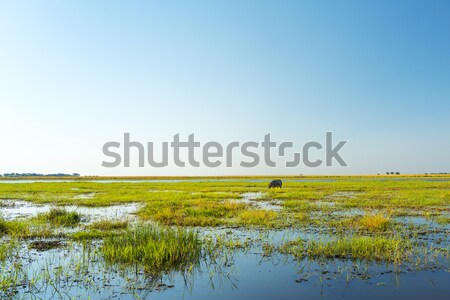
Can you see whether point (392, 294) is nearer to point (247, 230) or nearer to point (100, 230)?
point (247, 230)

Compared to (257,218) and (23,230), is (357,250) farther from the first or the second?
(23,230)

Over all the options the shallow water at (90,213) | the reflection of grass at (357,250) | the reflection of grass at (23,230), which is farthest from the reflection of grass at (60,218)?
the reflection of grass at (357,250)

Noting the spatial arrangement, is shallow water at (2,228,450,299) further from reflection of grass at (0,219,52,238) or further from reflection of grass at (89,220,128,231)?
reflection of grass at (89,220,128,231)

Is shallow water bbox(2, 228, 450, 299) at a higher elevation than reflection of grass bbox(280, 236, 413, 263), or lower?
lower

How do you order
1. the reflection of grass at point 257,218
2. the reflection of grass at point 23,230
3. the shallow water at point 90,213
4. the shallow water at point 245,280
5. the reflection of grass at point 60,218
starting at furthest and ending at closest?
the shallow water at point 90,213 → the reflection of grass at point 60,218 → the reflection of grass at point 257,218 → the reflection of grass at point 23,230 → the shallow water at point 245,280

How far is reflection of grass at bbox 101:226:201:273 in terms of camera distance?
6859 millimetres

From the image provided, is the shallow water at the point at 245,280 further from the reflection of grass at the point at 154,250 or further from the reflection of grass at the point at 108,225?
the reflection of grass at the point at 108,225

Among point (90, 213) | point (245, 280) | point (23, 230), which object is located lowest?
point (90, 213)

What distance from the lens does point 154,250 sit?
702 cm

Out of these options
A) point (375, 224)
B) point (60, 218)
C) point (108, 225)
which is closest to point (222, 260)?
point (108, 225)

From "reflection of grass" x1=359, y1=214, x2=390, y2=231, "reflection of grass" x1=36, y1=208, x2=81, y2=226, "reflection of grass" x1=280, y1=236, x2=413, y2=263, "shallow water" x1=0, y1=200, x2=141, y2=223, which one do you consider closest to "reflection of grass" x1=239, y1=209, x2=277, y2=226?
"reflection of grass" x1=359, y1=214, x2=390, y2=231

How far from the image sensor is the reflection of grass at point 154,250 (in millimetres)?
6859

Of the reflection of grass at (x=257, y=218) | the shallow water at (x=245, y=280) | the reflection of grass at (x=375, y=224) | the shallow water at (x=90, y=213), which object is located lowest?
the shallow water at (x=90, y=213)

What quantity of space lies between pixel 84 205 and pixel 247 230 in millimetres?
12407
